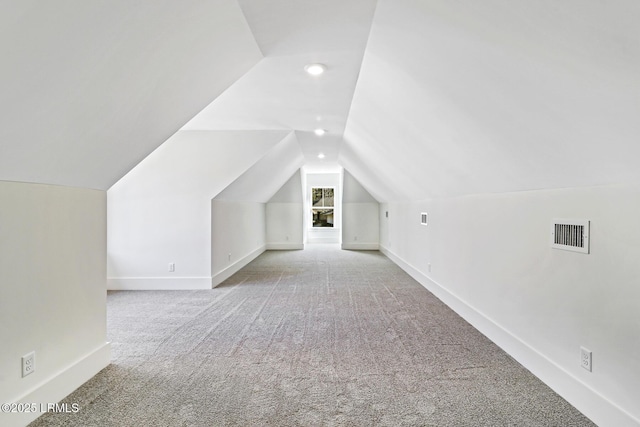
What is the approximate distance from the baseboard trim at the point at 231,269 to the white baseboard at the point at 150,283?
11.4 inches

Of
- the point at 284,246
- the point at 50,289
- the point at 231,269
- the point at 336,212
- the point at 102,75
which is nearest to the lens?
the point at 102,75

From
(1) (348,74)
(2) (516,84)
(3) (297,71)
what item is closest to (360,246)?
(1) (348,74)

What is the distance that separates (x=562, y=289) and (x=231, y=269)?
5.23m

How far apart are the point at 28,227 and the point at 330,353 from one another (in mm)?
2208

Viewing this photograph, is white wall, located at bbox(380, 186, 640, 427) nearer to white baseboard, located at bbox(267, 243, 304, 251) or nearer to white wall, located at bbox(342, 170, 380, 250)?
white wall, located at bbox(342, 170, 380, 250)

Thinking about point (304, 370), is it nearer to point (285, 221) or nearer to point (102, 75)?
point (102, 75)

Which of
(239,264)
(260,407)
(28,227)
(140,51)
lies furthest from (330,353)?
(239,264)

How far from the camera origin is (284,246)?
10.8 meters

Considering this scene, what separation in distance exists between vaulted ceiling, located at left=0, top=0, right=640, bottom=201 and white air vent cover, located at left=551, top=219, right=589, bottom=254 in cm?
26

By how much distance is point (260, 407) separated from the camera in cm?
227

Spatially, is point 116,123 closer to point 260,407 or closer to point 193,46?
point 193,46

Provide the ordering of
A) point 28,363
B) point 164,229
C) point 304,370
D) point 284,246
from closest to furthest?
point 28,363 < point 304,370 < point 164,229 < point 284,246

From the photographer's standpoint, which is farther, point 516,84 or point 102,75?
point 516,84

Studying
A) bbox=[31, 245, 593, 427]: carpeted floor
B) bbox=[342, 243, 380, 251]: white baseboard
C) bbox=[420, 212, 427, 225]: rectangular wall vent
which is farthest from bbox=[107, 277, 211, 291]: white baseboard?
bbox=[342, 243, 380, 251]: white baseboard
